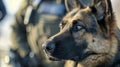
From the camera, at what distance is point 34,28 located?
3.31m

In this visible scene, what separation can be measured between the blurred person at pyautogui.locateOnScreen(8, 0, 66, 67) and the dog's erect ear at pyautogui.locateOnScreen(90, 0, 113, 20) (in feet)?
2.00

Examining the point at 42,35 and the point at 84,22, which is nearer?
the point at 84,22

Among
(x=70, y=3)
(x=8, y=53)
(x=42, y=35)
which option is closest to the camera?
(x=70, y=3)

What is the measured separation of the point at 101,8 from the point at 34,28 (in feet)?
3.01

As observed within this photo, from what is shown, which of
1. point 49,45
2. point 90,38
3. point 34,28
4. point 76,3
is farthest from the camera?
point 34,28

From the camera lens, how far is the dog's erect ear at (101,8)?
97.6 inches

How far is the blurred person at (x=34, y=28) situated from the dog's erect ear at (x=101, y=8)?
61cm

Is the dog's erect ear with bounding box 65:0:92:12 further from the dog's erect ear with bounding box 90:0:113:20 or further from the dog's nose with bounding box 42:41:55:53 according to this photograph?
the dog's nose with bounding box 42:41:55:53

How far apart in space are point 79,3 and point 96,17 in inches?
7.5

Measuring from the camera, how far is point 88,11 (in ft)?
8.46

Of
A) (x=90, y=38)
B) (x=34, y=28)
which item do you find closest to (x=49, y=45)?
(x=90, y=38)

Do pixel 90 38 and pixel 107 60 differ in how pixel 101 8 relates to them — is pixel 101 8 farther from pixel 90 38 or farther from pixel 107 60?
pixel 107 60

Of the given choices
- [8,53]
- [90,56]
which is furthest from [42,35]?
[90,56]

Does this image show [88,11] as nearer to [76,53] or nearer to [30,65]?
[76,53]
